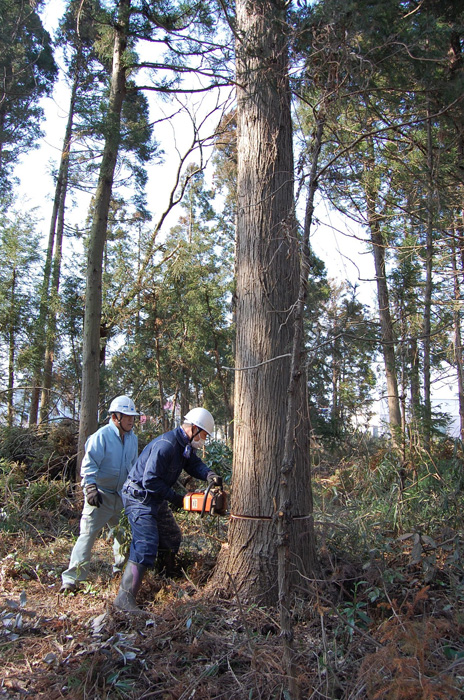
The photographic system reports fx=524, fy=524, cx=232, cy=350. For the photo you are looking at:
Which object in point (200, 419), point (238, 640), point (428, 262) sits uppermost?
point (428, 262)

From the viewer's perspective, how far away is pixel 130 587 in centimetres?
422

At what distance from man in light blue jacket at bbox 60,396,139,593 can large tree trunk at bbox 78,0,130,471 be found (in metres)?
2.92

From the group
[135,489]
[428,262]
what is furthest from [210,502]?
[428,262]

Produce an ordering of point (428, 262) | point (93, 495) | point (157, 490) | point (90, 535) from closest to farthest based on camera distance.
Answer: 1. point (157, 490)
2. point (93, 495)
3. point (90, 535)
4. point (428, 262)

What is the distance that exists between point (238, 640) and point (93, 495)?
2168 mm

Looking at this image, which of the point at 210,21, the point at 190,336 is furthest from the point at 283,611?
the point at 190,336

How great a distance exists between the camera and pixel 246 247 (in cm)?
460

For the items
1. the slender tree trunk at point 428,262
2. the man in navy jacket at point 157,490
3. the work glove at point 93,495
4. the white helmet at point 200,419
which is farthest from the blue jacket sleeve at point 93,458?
the slender tree trunk at point 428,262

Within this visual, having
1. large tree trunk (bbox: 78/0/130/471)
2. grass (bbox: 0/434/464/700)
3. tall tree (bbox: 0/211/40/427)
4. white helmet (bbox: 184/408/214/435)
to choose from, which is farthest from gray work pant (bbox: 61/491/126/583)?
tall tree (bbox: 0/211/40/427)

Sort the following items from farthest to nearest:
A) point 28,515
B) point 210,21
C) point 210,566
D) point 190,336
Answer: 1. point 190,336
2. point 210,21
3. point 28,515
4. point 210,566

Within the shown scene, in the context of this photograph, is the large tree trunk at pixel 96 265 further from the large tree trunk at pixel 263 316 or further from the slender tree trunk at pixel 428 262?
the slender tree trunk at pixel 428 262

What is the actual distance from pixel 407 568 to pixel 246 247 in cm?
305

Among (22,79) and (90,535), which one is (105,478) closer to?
(90,535)

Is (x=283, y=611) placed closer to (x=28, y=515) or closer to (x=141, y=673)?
(x=141, y=673)
